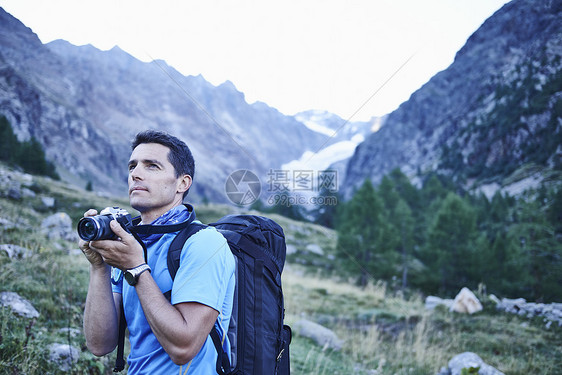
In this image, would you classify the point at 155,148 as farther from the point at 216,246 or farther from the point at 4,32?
the point at 4,32

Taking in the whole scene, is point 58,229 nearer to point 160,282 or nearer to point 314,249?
point 160,282

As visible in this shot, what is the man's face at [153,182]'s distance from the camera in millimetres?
2047

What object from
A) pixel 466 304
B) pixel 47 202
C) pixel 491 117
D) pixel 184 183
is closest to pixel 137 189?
pixel 184 183

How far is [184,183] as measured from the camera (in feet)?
7.38

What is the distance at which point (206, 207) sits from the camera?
136 ft

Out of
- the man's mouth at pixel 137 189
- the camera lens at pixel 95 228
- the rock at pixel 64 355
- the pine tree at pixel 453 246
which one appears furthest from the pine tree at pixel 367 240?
the camera lens at pixel 95 228

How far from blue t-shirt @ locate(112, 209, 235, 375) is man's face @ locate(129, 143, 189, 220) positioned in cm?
24

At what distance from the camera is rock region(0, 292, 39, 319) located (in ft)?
13.9

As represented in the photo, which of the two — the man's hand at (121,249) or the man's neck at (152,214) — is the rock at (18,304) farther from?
the man's hand at (121,249)

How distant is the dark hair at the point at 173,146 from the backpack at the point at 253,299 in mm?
460

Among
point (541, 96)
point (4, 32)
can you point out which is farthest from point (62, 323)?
point (4, 32)

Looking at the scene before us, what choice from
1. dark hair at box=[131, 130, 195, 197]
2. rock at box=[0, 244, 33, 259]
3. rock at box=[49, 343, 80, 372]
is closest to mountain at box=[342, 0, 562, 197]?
rock at box=[0, 244, 33, 259]

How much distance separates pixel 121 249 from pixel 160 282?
0.98 feet

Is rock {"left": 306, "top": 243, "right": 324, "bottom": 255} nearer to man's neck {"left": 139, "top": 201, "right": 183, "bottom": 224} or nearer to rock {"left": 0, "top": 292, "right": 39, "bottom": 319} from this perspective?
rock {"left": 0, "top": 292, "right": 39, "bottom": 319}
